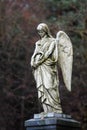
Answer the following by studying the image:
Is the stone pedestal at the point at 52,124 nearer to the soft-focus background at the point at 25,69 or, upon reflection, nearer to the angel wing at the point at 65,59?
the angel wing at the point at 65,59

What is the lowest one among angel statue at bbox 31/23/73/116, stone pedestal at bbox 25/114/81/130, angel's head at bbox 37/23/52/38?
stone pedestal at bbox 25/114/81/130

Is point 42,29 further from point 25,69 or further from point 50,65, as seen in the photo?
point 25,69

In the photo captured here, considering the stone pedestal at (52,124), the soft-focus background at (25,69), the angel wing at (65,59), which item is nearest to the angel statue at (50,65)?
the angel wing at (65,59)

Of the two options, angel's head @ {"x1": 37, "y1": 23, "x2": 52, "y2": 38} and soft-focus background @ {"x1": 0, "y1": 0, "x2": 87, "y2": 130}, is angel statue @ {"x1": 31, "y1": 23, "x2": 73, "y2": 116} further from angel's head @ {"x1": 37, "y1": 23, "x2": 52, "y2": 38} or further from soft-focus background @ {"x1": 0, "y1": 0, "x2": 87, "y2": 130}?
soft-focus background @ {"x1": 0, "y1": 0, "x2": 87, "y2": 130}

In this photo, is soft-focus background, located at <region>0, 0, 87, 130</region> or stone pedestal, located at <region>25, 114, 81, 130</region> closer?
stone pedestal, located at <region>25, 114, 81, 130</region>

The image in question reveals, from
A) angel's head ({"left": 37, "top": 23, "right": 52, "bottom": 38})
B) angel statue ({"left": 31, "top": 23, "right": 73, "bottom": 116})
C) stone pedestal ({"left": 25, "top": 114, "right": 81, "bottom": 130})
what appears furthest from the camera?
angel's head ({"left": 37, "top": 23, "right": 52, "bottom": 38})

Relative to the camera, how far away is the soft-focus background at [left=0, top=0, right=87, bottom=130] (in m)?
21.2

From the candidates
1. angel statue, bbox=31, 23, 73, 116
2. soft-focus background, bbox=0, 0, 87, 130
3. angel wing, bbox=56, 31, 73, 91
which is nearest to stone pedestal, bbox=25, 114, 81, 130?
angel statue, bbox=31, 23, 73, 116

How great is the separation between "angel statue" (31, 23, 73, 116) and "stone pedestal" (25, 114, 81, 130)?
294mm

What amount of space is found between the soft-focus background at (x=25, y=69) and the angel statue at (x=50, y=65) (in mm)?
8900

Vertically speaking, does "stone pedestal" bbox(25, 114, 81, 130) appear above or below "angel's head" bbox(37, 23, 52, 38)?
below

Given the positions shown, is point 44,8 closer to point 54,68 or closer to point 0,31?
point 0,31

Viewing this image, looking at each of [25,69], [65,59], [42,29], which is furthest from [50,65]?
[25,69]

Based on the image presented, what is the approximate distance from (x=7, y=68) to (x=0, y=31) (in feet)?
5.10
